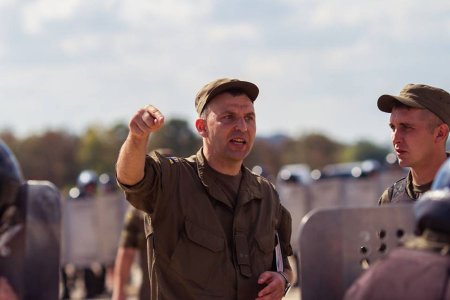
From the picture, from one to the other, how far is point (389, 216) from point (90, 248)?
14.6 metres

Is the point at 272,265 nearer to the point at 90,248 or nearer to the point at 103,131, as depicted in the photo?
the point at 90,248

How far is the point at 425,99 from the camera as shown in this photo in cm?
520

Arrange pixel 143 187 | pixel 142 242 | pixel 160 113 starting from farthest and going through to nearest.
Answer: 1. pixel 142 242
2. pixel 143 187
3. pixel 160 113

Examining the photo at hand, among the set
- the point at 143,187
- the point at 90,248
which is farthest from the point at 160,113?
the point at 90,248

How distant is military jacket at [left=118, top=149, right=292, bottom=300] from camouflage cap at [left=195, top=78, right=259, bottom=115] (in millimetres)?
334

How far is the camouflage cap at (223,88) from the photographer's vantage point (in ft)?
15.3

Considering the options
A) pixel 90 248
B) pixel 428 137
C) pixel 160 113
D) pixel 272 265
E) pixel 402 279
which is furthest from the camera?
pixel 90 248

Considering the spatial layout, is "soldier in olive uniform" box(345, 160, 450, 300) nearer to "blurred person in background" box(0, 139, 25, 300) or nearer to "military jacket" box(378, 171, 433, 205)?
"blurred person in background" box(0, 139, 25, 300)

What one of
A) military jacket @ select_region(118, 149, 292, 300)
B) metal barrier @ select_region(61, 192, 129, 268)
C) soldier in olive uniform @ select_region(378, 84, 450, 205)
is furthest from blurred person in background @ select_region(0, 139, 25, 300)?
metal barrier @ select_region(61, 192, 129, 268)

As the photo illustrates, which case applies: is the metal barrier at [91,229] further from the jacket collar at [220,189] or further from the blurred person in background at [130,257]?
the jacket collar at [220,189]

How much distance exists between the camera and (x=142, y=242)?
7.77m

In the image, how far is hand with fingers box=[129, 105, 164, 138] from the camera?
405 centimetres

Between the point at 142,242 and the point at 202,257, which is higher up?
the point at 202,257

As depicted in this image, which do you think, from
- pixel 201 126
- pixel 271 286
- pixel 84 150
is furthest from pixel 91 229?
pixel 84 150
